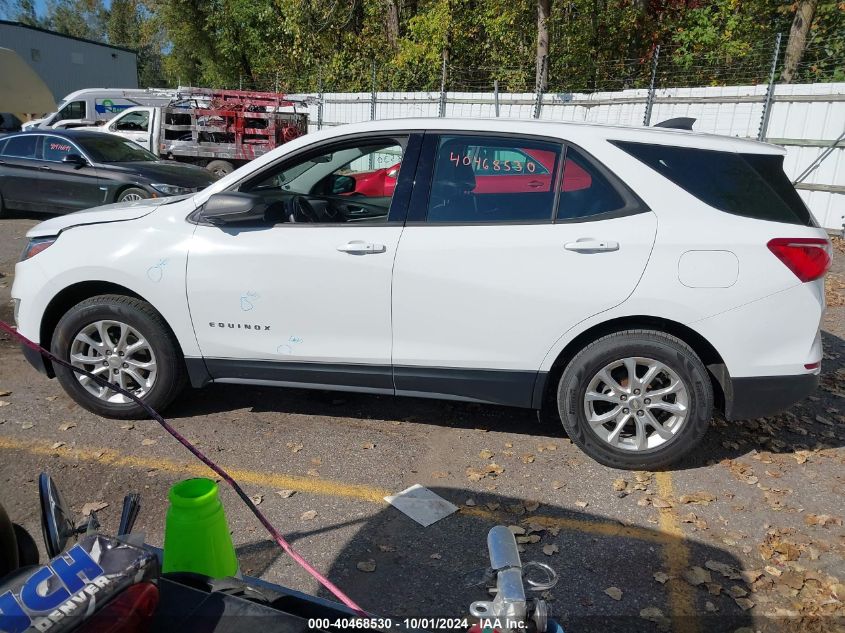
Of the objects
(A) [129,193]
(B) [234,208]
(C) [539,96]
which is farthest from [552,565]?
(C) [539,96]

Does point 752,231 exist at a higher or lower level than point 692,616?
higher

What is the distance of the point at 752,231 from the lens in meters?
3.50

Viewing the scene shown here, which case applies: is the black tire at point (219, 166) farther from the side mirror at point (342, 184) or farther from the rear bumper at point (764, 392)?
the rear bumper at point (764, 392)

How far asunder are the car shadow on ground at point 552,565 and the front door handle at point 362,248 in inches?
54.1

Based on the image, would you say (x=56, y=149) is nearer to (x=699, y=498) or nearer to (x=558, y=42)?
(x=699, y=498)

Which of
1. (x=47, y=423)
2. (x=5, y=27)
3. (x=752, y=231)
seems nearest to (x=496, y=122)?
(x=752, y=231)

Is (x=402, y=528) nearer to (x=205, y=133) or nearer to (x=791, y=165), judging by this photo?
(x=791, y=165)

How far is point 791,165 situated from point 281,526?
11251 millimetres

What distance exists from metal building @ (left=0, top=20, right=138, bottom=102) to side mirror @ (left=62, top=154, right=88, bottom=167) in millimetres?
25410

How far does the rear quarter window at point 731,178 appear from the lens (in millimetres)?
3586

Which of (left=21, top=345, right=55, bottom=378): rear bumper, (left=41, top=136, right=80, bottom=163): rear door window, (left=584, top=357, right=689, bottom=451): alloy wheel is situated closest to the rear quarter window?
(left=584, top=357, right=689, bottom=451): alloy wheel

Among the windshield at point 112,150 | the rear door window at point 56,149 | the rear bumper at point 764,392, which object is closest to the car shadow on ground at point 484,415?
the rear bumper at point 764,392

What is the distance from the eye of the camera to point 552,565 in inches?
119

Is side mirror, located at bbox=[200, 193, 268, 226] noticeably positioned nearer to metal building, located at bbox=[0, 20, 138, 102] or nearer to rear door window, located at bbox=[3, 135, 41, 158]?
rear door window, located at bbox=[3, 135, 41, 158]
